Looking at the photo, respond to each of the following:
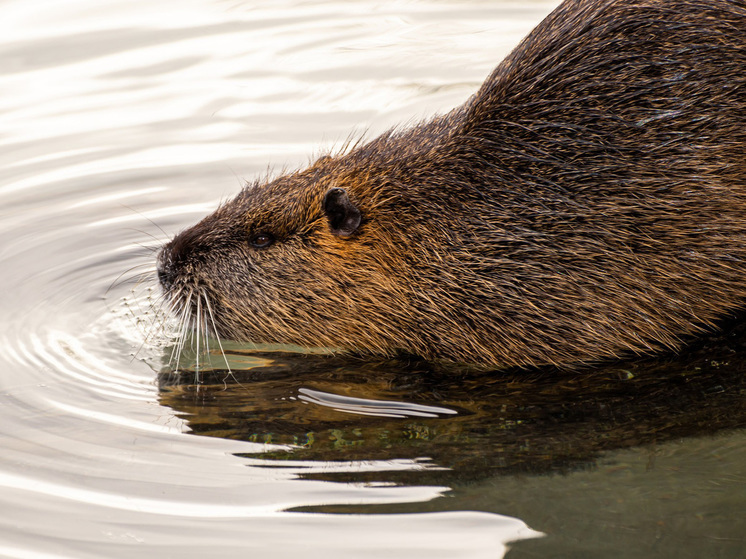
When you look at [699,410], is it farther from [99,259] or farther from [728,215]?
[99,259]

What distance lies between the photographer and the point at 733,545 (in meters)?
3.34

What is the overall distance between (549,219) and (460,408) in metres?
0.97

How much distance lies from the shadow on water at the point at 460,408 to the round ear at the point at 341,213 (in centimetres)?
65

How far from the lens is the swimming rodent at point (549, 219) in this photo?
4.64m

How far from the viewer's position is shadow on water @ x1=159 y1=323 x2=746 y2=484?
4082mm

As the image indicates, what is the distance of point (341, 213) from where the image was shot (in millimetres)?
4852

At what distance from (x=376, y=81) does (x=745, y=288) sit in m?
3.94

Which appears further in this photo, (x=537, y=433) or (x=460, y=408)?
(x=460, y=408)

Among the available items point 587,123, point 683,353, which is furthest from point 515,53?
point 683,353

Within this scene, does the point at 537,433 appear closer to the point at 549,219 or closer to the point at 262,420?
the point at 549,219

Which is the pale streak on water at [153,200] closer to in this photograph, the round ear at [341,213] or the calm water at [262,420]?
the calm water at [262,420]

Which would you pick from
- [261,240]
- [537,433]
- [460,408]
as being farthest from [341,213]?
[537,433]

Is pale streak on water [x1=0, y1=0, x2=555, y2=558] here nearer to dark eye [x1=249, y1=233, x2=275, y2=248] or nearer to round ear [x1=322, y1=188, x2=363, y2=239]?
dark eye [x1=249, y1=233, x2=275, y2=248]

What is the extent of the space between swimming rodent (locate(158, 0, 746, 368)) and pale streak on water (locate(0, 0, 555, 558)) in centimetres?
86
